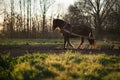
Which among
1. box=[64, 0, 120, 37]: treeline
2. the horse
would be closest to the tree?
box=[64, 0, 120, 37]: treeline

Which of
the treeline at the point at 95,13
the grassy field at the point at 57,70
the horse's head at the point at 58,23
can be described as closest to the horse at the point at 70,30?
the horse's head at the point at 58,23

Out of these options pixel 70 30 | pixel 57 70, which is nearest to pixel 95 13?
pixel 70 30

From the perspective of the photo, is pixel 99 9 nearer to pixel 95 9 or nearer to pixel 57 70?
pixel 95 9

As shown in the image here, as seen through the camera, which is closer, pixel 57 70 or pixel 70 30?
pixel 57 70

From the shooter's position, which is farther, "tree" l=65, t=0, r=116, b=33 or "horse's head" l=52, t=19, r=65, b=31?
"tree" l=65, t=0, r=116, b=33

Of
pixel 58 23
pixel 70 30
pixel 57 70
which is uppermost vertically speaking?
pixel 58 23

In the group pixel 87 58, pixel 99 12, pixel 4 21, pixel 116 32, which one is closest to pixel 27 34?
pixel 4 21

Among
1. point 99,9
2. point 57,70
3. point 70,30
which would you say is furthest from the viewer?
point 99,9

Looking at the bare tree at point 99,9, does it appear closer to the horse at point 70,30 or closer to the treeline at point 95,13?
the treeline at point 95,13

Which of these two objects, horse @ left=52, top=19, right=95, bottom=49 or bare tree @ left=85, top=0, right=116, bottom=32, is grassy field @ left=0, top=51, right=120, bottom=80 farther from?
bare tree @ left=85, top=0, right=116, bottom=32

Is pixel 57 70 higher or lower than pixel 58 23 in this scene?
lower

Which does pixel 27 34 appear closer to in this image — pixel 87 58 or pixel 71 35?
pixel 71 35

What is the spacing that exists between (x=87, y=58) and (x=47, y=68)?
2882 millimetres

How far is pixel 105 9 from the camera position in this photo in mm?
56656
